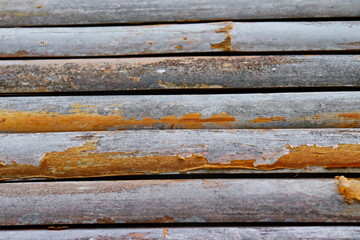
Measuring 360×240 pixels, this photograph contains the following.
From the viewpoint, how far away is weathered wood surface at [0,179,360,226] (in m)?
0.92

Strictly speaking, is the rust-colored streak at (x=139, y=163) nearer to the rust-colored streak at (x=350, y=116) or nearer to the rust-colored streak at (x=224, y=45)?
the rust-colored streak at (x=350, y=116)

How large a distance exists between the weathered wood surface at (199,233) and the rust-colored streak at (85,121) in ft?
1.12

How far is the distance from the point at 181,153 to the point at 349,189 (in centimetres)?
53

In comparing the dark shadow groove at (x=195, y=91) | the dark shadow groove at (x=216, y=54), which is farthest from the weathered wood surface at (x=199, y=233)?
the dark shadow groove at (x=216, y=54)

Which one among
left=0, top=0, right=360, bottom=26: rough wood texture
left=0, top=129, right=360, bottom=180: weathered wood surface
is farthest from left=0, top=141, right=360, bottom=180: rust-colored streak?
left=0, top=0, right=360, bottom=26: rough wood texture

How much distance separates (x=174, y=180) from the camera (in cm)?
98

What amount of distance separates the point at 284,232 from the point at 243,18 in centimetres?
83

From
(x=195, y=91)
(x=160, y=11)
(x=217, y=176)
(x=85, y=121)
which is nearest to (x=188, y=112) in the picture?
(x=195, y=91)

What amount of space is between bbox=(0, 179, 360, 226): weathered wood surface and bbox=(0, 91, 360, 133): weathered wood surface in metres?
0.21

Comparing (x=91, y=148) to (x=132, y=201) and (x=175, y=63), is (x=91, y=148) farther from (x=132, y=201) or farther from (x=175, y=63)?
(x=175, y=63)

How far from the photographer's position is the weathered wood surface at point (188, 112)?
Result: 1046 mm

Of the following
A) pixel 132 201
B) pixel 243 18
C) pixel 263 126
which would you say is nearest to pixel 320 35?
pixel 243 18

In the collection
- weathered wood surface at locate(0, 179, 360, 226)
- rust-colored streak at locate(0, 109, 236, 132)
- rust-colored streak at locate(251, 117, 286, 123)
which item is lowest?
weathered wood surface at locate(0, 179, 360, 226)

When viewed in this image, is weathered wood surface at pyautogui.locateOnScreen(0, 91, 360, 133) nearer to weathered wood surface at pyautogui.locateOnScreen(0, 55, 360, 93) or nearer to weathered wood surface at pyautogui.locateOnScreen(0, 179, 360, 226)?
weathered wood surface at pyautogui.locateOnScreen(0, 55, 360, 93)
